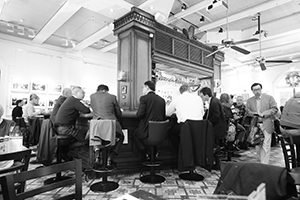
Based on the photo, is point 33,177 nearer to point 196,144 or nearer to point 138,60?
point 196,144

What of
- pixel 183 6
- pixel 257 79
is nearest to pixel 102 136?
pixel 183 6

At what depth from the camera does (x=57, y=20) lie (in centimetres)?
591

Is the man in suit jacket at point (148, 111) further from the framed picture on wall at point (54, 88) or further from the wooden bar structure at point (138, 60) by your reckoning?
the framed picture on wall at point (54, 88)

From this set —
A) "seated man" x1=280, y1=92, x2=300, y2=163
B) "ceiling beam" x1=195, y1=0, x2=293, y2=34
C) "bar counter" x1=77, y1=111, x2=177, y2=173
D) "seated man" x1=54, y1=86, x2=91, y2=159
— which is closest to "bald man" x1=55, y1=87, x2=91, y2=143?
"seated man" x1=54, y1=86, x2=91, y2=159

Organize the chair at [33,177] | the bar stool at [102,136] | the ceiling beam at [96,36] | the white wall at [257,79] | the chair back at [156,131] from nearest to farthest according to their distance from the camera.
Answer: the chair at [33,177]
the bar stool at [102,136]
the chair back at [156,131]
the ceiling beam at [96,36]
the white wall at [257,79]

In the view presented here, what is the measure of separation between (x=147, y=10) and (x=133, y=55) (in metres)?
1.37

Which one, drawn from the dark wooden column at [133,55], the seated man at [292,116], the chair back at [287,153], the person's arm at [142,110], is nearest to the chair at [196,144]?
the person's arm at [142,110]

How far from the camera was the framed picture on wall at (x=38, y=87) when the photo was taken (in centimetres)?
788

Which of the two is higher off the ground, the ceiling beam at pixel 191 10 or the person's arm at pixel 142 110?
the ceiling beam at pixel 191 10

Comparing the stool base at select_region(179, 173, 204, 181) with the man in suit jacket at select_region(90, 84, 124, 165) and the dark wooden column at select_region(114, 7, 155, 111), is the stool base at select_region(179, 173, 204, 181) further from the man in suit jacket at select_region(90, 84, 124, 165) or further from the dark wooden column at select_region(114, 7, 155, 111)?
the dark wooden column at select_region(114, 7, 155, 111)

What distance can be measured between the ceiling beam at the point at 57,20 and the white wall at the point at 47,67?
653 millimetres

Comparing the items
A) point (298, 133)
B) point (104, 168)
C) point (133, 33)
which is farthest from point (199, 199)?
point (133, 33)

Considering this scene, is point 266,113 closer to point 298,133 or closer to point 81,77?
point 298,133

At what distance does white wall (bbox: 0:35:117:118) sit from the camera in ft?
24.2
